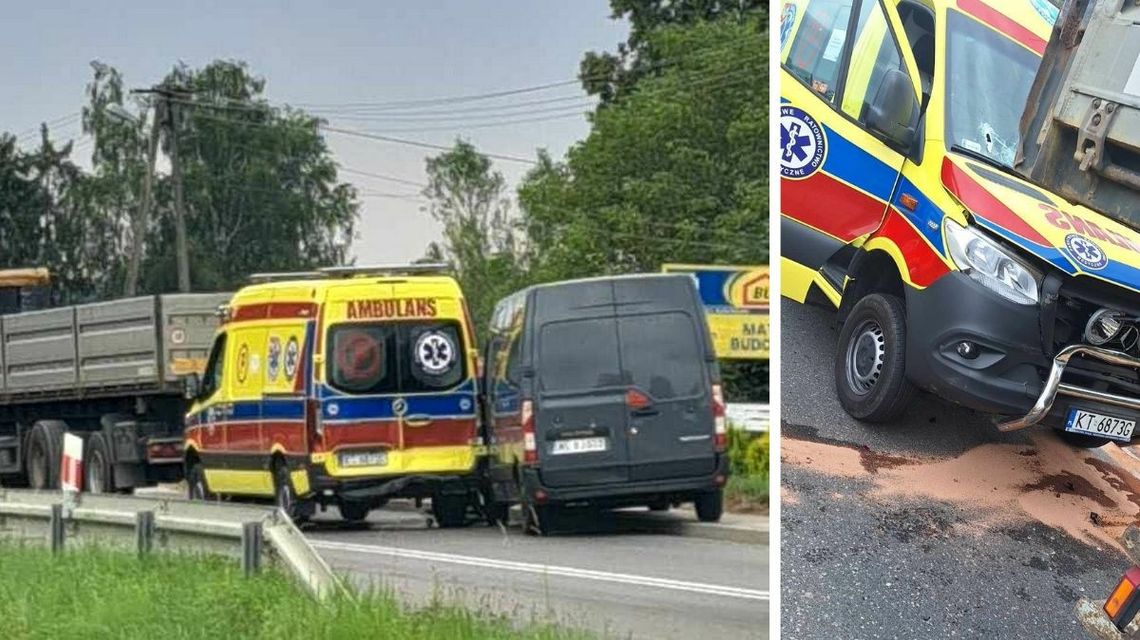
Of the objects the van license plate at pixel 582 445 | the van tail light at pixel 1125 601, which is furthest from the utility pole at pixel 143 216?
the van tail light at pixel 1125 601

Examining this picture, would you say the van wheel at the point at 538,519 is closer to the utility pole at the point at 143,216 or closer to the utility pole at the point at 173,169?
the utility pole at the point at 173,169

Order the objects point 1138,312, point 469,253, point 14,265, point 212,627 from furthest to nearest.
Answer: point 212,627 → point 14,265 → point 469,253 → point 1138,312

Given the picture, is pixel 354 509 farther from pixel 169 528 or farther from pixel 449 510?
pixel 169 528

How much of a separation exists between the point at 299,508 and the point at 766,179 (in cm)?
135

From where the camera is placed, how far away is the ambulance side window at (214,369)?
459 centimetres

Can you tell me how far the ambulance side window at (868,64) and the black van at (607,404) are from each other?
1.26 m

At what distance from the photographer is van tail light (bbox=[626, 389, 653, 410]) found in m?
5.16

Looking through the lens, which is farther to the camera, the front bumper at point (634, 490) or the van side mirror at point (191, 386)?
the front bumper at point (634, 490)

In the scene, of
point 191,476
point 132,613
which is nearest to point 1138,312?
point 191,476

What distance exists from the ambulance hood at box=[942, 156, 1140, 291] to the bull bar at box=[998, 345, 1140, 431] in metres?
0.13

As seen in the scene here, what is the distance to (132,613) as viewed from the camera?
5.63 m

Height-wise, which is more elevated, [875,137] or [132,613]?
[875,137]

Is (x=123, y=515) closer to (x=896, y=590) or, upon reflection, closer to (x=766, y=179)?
(x=766, y=179)

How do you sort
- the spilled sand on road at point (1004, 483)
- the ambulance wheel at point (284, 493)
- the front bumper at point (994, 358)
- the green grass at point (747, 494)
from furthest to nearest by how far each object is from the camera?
the ambulance wheel at point (284, 493)
the green grass at point (747, 494)
the spilled sand on road at point (1004, 483)
the front bumper at point (994, 358)
